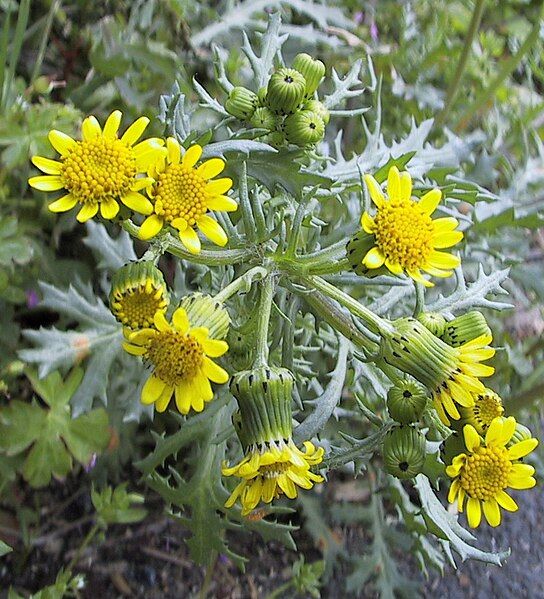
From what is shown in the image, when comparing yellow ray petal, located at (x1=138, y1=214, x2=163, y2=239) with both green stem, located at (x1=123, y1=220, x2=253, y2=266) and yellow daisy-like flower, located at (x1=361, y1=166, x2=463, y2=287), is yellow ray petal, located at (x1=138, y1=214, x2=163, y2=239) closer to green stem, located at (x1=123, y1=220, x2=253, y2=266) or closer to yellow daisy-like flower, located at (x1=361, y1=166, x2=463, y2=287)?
green stem, located at (x1=123, y1=220, x2=253, y2=266)

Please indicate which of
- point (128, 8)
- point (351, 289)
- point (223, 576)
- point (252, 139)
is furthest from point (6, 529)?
point (128, 8)

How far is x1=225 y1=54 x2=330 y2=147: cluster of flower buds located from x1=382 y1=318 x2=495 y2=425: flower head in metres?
0.49

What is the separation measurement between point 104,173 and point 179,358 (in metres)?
0.36

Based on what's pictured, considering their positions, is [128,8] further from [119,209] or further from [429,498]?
[429,498]

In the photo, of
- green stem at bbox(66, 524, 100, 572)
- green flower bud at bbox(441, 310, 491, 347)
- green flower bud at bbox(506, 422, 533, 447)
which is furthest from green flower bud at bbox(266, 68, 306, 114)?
green stem at bbox(66, 524, 100, 572)

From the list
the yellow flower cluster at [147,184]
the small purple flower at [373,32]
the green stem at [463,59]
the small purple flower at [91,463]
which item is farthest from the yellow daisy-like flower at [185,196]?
the small purple flower at [373,32]

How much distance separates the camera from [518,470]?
1.38 metres

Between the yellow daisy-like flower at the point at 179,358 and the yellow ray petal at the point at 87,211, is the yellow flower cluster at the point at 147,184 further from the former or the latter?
the yellow daisy-like flower at the point at 179,358

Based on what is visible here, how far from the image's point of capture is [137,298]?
1.34 meters

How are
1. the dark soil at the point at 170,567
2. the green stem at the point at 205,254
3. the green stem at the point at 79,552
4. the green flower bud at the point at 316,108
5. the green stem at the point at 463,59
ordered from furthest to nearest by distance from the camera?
the green stem at the point at 463,59 < the dark soil at the point at 170,567 < the green stem at the point at 79,552 < the green flower bud at the point at 316,108 < the green stem at the point at 205,254

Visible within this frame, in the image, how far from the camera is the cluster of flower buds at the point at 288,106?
148 centimetres

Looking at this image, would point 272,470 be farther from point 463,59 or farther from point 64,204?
point 463,59

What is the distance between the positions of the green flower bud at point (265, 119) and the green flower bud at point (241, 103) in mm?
32

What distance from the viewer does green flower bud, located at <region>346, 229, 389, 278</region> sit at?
1318 millimetres
